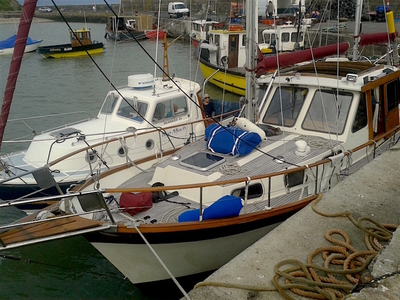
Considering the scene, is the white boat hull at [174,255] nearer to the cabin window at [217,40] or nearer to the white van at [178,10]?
the cabin window at [217,40]

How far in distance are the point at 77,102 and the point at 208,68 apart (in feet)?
23.5

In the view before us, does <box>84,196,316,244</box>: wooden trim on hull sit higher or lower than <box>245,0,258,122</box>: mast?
lower

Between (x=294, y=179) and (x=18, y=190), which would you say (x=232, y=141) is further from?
(x=18, y=190)

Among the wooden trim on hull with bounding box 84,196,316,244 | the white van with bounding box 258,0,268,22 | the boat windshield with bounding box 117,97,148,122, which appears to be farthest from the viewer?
the white van with bounding box 258,0,268,22

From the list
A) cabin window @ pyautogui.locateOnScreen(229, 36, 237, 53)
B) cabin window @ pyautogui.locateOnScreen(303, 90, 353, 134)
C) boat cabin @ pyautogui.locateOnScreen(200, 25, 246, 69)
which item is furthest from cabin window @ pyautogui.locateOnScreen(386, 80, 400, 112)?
cabin window @ pyautogui.locateOnScreen(229, 36, 237, 53)

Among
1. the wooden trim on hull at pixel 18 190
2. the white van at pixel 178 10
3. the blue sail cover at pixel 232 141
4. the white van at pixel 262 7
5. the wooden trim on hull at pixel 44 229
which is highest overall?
the white van at pixel 178 10

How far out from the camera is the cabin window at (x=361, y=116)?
7.62 meters

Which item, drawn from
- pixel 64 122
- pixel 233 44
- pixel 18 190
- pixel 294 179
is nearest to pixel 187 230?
pixel 294 179

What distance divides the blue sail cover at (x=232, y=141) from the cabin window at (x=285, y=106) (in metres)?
1.04

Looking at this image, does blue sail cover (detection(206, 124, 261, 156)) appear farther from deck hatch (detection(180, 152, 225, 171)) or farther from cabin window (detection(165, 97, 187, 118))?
cabin window (detection(165, 97, 187, 118))

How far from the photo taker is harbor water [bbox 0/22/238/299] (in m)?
7.10

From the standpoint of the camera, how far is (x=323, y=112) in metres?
7.73

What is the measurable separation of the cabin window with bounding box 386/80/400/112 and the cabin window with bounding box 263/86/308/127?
6.24 feet

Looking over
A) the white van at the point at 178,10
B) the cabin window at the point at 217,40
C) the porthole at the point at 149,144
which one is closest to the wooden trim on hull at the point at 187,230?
the porthole at the point at 149,144
